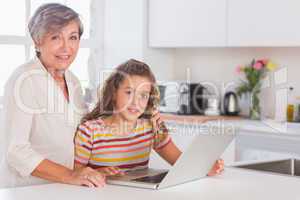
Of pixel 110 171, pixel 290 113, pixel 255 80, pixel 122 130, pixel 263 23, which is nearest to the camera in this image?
pixel 110 171

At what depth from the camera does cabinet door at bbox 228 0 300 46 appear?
389 cm

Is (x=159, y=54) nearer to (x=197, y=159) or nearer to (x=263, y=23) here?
(x=263, y=23)

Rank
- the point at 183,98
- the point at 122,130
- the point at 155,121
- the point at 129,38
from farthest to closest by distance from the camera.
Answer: the point at 129,38 < the point at 183,98 < the point at 155,121 < the point at 122,130

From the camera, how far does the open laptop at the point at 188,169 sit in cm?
186

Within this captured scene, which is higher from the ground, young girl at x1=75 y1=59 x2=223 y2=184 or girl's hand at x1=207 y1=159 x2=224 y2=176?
young girl at x1=75 y1=59 x2=223 y2=184

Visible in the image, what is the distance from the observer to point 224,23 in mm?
4258

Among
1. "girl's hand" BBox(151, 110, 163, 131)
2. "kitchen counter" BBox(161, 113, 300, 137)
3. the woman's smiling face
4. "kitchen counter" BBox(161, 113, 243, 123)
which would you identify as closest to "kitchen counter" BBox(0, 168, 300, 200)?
"girl's hand" BBox(151, 110, 163, 131)

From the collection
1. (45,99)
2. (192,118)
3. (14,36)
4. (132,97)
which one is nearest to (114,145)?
(132,97)

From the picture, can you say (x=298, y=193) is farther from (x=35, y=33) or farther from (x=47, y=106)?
(x=35, y=33)

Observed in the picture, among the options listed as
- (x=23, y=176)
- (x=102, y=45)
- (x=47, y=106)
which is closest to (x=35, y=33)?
(x=47, y=106)

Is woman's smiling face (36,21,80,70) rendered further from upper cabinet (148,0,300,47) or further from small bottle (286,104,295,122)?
small bottle (286,104,295,122)

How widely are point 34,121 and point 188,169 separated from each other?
63 cm

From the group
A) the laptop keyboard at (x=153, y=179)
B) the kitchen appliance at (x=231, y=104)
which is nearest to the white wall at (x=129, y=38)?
the kitchen appliance at (x=231, y=104)

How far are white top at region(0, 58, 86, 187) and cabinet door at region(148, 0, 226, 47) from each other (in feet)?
7.30
